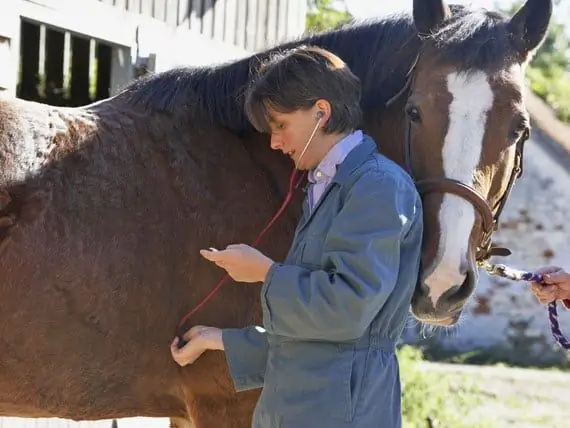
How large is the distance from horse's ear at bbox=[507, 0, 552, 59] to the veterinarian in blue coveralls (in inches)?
34.3

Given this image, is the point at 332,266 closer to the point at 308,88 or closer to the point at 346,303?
the point at 346,303

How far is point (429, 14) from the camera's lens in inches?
117

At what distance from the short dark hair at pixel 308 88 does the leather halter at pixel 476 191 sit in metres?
0.44

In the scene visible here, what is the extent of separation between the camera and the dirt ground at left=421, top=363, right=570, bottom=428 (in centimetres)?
799

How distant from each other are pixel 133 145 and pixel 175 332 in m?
0.70

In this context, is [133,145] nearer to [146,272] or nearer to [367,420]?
[146,272]

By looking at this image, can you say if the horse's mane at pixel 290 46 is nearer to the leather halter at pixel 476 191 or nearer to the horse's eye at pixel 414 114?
the leather halter at pixel 476 191

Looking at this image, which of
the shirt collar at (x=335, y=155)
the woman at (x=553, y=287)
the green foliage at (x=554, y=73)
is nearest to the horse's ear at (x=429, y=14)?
the shirt collar at (x=335, y=155)

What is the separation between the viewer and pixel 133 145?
124 inches

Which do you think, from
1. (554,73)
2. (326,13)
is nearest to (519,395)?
(326,13)

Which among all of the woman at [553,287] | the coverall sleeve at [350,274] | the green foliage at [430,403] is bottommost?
the green foliage at [430,403]

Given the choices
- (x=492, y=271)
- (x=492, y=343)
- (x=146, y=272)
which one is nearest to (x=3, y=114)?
(x=146, y=272)

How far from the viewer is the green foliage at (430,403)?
6.19 meters

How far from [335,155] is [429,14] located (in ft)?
3.11
